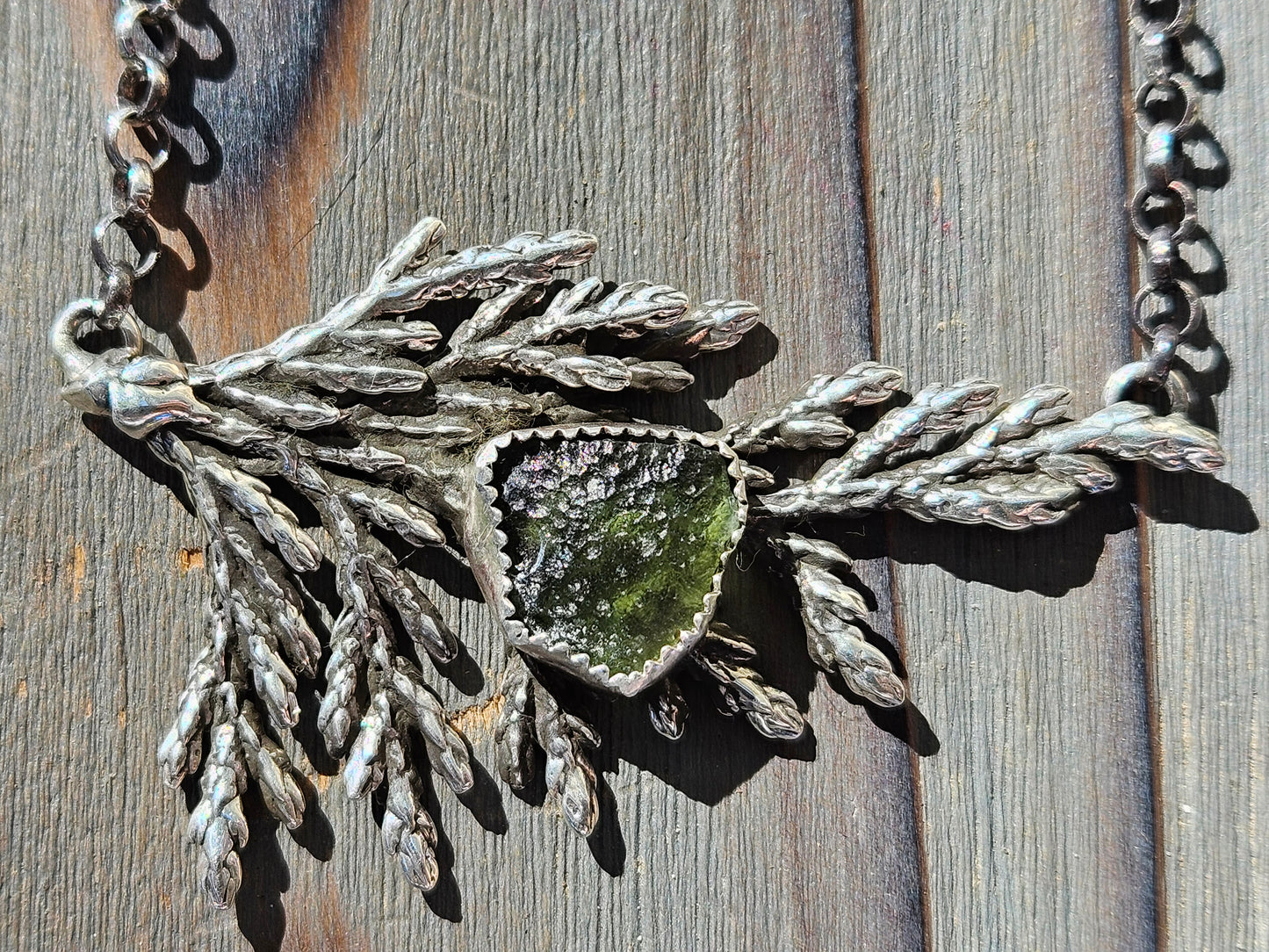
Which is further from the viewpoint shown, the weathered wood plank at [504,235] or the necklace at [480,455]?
the weathered wood plank at [504,235]

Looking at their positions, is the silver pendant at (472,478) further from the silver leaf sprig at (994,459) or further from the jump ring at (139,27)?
the jump ring at (139,27)

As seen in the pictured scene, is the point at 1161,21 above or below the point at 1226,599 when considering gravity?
above

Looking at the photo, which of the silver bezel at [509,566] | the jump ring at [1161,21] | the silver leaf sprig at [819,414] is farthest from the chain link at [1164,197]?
the silver bezel at [509,566]

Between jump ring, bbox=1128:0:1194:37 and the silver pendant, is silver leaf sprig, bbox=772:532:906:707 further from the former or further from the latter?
jump ring, bbox=1128:0:1194:37

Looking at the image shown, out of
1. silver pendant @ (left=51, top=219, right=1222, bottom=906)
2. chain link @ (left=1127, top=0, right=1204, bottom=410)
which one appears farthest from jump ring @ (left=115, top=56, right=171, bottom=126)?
chain link @ (left=1127, top=0, right=1204, bottom=410)

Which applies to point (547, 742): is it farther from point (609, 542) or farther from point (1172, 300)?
point (1172, 300)

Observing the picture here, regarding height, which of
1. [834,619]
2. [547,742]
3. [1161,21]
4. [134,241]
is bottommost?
[547,742]

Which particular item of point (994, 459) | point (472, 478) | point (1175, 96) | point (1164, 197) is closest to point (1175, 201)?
point (1164, 197)
